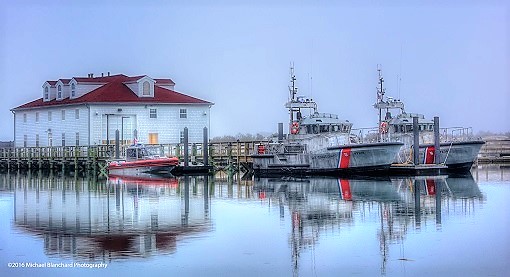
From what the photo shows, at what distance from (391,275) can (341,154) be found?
2760 centimetres

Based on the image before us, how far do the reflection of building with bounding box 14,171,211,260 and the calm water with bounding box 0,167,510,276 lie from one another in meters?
0.04

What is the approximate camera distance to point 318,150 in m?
43.5

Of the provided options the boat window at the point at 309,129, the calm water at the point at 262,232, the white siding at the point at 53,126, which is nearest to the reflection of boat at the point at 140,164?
the boat window at the point at 309,129

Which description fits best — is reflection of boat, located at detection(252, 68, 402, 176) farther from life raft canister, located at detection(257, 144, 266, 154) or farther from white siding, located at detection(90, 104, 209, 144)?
white siding, located at detection(90, 104, 209, 144)

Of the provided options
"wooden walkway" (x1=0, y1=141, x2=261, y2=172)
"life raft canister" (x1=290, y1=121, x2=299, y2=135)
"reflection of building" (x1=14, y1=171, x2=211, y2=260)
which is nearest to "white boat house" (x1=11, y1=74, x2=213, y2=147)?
"wooden walkway" (x1=0, y1=141, x2=261, y2=172)

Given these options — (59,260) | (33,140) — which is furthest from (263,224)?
(33,140)

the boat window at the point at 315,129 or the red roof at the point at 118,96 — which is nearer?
the boat window at the point at 315,129

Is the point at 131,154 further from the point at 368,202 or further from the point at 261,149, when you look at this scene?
the point at 368,202

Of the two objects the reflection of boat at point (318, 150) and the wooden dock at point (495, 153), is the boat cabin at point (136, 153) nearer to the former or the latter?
the reflection of boat at point (318, 150)

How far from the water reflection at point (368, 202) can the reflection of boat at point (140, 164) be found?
27.9 feet

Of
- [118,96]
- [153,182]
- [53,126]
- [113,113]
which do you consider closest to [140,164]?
[153,182]

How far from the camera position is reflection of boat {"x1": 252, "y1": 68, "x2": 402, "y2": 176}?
1655 inches

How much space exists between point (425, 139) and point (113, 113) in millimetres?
21260

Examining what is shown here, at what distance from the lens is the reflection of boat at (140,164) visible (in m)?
48.6
